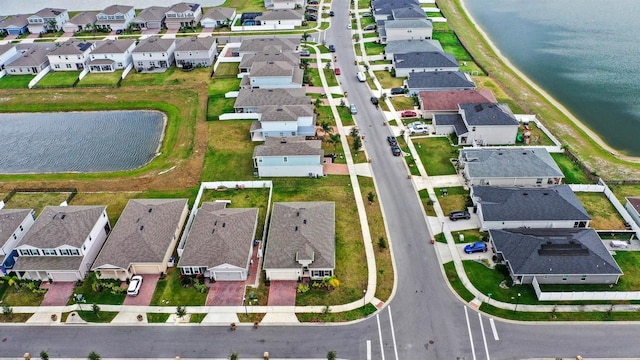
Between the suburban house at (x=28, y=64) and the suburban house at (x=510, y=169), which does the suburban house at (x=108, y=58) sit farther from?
the suburban house at (x=510, y=169)

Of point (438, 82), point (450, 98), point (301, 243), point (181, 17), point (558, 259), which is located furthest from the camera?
point (181, 17)

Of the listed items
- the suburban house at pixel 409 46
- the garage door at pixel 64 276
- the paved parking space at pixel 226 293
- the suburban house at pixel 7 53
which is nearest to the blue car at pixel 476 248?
the paved parking space at pixel 226 293

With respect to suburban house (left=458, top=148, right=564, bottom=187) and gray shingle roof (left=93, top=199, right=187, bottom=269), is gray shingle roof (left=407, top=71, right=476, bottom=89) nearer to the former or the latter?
suburban house (left=458, top=148, right=564, bottom=187)

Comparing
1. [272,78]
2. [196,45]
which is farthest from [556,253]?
[196,45]

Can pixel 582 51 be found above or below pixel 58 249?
above

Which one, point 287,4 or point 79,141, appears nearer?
point 79,141

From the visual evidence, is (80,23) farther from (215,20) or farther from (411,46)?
(411,46)

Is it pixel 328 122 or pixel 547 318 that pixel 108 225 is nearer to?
pixel 328 122
